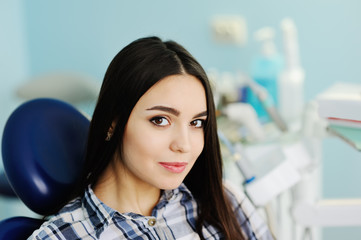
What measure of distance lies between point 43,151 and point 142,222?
0.24m

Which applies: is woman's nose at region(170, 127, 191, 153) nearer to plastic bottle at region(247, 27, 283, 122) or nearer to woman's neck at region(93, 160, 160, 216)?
woman's neck at region(93, 160, 160, 216)

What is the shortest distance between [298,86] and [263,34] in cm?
24

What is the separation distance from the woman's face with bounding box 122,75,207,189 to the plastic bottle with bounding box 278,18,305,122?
0.97m

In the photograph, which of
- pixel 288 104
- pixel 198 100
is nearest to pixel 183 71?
pixel 198 100

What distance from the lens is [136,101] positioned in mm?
965

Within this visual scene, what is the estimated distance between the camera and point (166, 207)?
1.10 metres

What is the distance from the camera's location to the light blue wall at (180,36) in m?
2.08

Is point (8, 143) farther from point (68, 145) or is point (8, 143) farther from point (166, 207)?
point (166, 207)

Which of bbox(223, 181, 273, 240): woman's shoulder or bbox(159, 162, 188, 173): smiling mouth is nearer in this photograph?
bbox(159, 162, 188, 173): smiling mouth

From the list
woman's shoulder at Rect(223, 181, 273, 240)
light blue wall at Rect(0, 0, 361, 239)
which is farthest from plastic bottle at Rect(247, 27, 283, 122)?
woman's shoulder at Rect(223, 181, 273, 240)

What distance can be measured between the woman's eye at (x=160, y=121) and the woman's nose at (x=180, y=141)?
0.02 metres

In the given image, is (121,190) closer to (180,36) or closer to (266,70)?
(266,70)

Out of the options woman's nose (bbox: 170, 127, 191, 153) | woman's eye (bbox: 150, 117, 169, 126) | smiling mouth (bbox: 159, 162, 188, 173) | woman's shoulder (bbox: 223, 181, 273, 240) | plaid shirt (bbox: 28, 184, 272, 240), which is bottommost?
woman's shoulder (bbox: 223, 181, 273, 240)

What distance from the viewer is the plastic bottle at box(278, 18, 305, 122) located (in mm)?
1892
